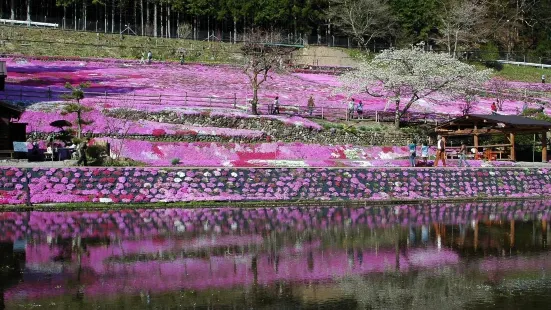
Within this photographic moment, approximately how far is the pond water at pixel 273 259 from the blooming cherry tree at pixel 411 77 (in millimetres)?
24253

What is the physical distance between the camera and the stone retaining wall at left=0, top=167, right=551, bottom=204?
26.9 meters

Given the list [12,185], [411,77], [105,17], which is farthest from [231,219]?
[105,17]

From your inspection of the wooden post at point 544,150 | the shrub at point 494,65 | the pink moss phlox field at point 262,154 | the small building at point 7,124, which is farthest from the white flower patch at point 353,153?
the shrub at point 494,65

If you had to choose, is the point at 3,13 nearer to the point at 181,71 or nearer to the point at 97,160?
the point at 181,71

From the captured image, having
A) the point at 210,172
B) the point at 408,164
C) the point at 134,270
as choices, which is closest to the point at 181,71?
the point at 408,164

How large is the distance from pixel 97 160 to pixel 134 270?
15961 mm

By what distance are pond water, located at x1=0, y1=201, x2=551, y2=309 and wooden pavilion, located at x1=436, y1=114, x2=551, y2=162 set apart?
47.0 ft

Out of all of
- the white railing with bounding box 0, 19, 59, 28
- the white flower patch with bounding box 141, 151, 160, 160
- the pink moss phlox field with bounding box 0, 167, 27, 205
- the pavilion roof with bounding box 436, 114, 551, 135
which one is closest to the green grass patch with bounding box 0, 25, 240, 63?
the white railing with bounding box 0, 19, 59, 28

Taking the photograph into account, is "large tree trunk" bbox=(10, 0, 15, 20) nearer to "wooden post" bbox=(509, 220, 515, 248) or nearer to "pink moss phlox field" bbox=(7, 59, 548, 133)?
"pink moss phlox field" bbox=(7, 59, 548, 133)

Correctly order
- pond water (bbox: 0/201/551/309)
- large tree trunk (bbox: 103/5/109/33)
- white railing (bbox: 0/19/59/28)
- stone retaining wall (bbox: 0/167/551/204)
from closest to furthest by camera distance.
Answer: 1. pond water (bbox: 0/201/551/309)
2. stone retaining wall (bbox: 0/167/551/204)
3. white railing (bbox: 0/19/59/28)
4. large tree trunk (bbox: 103/5/109/33)

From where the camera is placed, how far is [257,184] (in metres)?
29.1

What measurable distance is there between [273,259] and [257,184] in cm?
1120

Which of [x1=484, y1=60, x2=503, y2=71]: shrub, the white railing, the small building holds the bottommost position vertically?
the small building

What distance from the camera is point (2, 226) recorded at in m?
22.1
